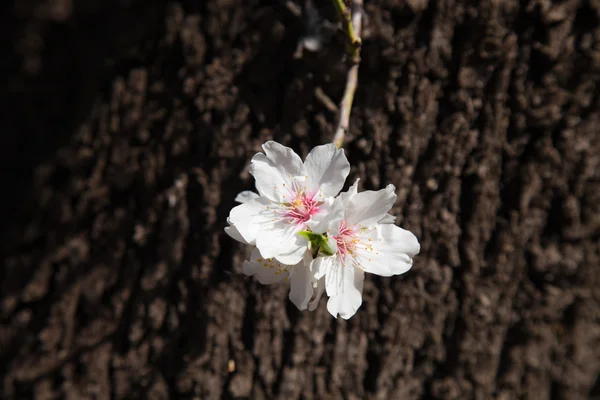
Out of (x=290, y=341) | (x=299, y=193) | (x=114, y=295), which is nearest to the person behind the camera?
(x=299, y=193)

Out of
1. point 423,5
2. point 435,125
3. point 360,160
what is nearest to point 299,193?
point 360,160

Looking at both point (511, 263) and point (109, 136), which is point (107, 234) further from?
point (511, 263)

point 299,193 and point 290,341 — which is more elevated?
point 299,193

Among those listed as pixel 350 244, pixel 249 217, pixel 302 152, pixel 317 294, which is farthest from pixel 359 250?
pixel 302 152

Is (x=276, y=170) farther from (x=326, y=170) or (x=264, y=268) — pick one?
(x=264, y=268)

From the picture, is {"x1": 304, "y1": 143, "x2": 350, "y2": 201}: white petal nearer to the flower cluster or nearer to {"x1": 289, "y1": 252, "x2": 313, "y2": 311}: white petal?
the flower cluster

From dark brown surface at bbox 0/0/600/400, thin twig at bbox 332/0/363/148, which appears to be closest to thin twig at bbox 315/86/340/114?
dark brown surface at bbox 0/0/600/400
